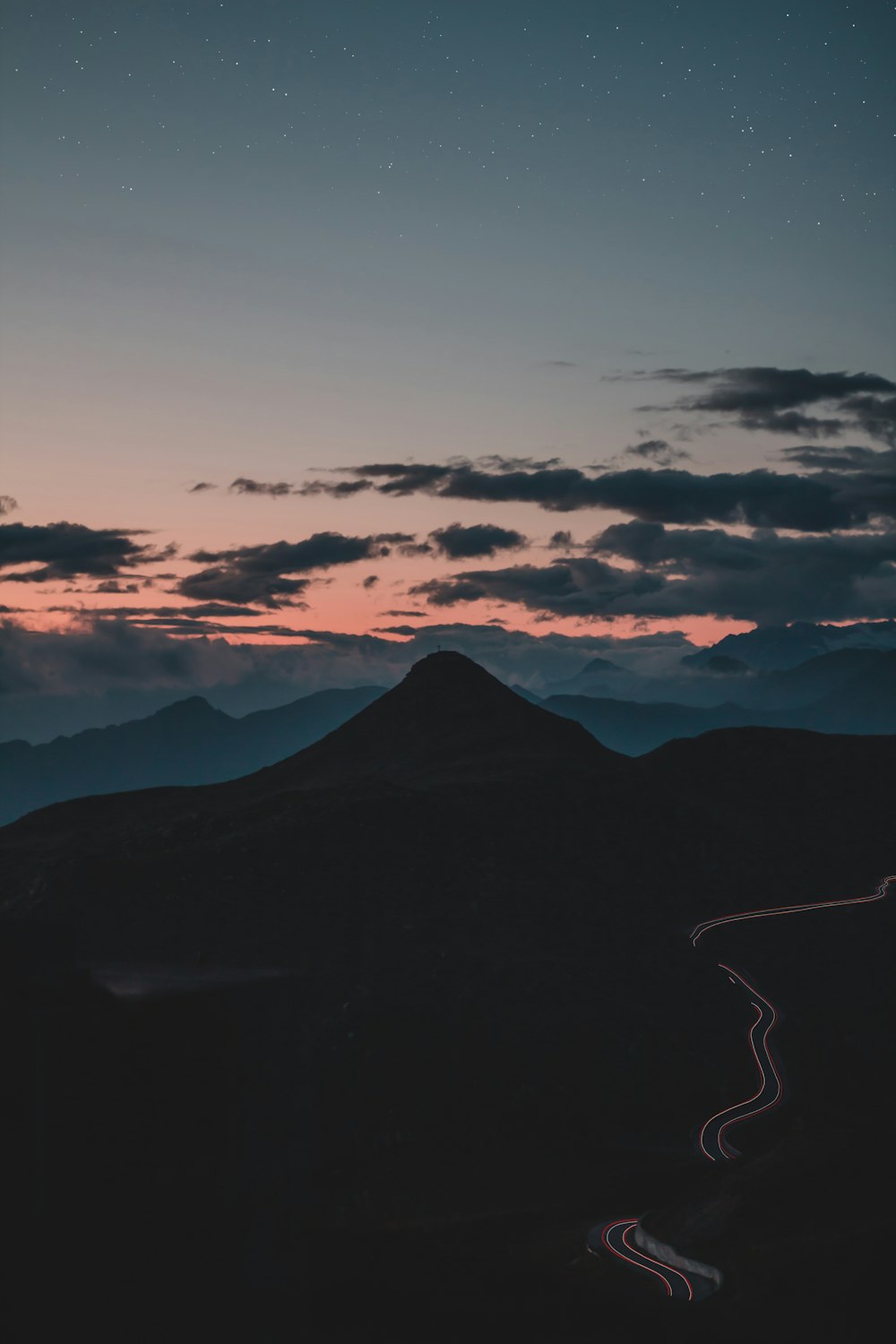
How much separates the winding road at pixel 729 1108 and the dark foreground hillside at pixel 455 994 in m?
1.44

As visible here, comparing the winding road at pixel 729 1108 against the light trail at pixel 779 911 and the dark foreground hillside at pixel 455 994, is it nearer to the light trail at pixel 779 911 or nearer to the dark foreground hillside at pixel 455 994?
the light trail at pixel 779 911

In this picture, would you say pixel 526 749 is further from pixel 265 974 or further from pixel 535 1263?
pixel 265 974

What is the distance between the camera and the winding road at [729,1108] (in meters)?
59.3

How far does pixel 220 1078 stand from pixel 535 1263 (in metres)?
24.6

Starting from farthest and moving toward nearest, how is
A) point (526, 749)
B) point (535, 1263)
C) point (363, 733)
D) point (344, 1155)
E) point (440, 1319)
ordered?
point (363, 733) < point (526, 749) < point (344, 1155) < point (535, 1263) < point (440, 1319)

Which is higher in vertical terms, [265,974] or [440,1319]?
[265,974]

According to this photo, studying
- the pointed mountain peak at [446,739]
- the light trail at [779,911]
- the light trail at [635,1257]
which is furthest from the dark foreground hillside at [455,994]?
the light trail at [779,911]

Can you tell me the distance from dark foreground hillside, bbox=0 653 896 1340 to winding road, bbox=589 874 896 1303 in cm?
144

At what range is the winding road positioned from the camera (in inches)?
2334

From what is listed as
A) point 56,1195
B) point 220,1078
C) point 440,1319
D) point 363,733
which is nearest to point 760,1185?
point 440,1319

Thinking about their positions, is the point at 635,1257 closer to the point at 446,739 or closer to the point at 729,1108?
the point at 729,1108

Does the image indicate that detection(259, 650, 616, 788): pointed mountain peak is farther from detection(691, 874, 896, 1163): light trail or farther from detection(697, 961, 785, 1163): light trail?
detection(697, 961, 785, 1163): light trail

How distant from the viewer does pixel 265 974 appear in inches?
2031

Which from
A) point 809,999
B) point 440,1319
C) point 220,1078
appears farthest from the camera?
point 809,999
